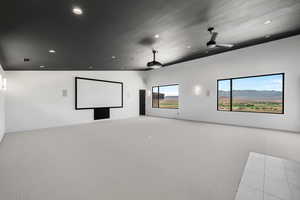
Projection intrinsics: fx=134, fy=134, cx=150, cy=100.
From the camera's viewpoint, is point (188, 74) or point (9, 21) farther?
point (188, 74)

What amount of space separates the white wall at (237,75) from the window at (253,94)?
21cm

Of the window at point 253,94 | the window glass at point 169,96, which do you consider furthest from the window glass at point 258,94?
the window glass at point 169,96

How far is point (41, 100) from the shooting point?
5988 millimetres

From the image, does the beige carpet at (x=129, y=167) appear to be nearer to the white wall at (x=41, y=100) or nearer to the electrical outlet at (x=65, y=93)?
the white wall at (x=41, y=100)

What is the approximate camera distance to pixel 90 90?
7.36m

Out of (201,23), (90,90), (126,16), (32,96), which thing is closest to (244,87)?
(201,23)

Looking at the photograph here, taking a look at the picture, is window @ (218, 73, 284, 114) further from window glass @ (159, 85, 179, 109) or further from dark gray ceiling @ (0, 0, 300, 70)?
window glass @ (159, 85, 179, 109)

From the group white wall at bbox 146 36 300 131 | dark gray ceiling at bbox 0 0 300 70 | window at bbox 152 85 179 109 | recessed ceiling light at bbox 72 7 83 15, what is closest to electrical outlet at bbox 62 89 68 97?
dark gray ceiling at bbox 0 0 300 70

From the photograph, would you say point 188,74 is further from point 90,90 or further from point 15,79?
point 15,79

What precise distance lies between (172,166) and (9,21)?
12.9 feet

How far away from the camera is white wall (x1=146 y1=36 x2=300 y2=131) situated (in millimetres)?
4730

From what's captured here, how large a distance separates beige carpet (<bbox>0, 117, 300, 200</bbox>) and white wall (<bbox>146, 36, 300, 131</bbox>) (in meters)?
1.47

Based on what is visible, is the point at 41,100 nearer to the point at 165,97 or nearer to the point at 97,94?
the point at 97,94

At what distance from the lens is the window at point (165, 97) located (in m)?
8.61
